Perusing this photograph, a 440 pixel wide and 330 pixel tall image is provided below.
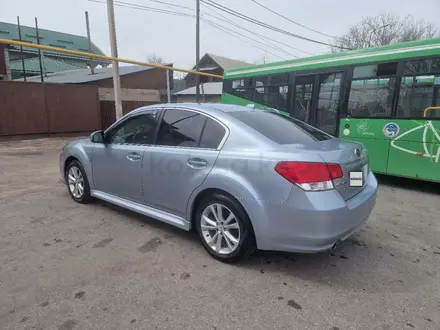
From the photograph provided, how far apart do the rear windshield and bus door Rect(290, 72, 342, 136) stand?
11.9 ft

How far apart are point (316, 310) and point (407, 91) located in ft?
16.3

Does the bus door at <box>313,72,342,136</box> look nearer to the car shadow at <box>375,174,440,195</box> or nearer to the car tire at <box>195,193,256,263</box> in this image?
the car shadow at <box>375,174,440,195</box>

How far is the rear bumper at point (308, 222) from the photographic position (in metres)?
2.41

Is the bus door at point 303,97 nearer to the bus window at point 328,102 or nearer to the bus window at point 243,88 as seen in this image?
the bus window at point 328,102

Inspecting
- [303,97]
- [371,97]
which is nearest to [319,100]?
[303,97]

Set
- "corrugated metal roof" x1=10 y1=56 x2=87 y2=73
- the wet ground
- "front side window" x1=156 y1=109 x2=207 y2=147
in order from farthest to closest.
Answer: "corrugated metal roof" x1=10 y1=56 x2=87 y2=73 < "front side window" x1=156 y1=109 x2=207 y2=147 < the wet ground

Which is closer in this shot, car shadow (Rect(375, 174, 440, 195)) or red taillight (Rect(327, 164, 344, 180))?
red taillight (Rect(327, 164, 344, 180))

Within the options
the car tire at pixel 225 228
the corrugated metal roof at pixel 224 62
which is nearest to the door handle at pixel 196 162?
the car tire at pixel 225 228

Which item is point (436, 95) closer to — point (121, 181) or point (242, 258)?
point (242, 258)

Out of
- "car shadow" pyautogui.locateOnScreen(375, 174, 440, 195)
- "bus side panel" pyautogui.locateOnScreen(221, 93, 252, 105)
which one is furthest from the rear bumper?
"bus side panel" pyautogui.locateOnScreen(221, 93, 252, 105)

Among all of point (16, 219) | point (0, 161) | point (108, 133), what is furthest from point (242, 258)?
point (0, 161)

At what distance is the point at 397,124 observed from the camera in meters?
5.69

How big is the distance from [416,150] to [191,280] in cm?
497

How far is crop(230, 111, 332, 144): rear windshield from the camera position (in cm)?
292
